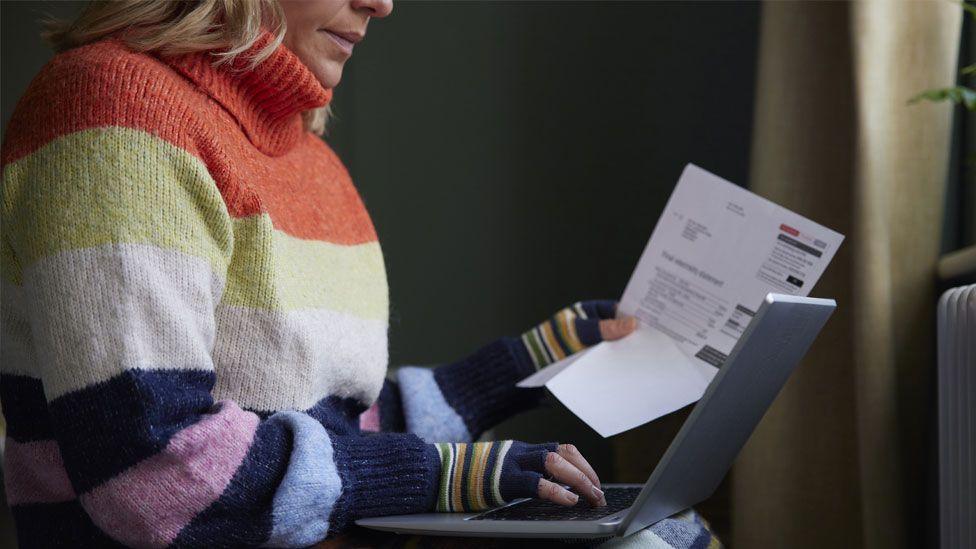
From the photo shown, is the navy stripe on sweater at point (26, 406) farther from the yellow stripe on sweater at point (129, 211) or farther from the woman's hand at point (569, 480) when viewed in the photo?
the woman's hand at point (569, 480)

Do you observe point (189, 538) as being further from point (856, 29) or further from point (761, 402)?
point (856, 29)

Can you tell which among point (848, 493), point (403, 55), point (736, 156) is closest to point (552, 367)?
point (848, 493)

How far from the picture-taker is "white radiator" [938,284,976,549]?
42.8 inches

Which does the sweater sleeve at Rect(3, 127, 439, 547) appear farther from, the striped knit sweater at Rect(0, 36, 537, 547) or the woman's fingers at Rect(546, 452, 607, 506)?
the woman's fingers at Rect(546, 452, 607, 506)

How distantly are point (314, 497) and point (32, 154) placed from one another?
1.24 ft

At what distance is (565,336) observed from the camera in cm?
130

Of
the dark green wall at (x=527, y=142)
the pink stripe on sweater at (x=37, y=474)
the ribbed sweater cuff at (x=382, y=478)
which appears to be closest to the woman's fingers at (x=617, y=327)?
the ribbed sweater cuff at (x=382, y=478)

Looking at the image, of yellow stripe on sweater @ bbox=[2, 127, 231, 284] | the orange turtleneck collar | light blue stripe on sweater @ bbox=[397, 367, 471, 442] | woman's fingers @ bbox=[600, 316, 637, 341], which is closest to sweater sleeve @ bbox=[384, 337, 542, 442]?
light blue stripe on sweater @ bbox=[397, 367, 471, 442]

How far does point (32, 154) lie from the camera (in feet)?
2.72

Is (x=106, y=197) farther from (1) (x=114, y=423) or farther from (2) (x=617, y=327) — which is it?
(2) (x=617, y=327)

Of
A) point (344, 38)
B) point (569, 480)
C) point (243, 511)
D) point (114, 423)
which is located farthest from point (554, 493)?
point (344, 38)

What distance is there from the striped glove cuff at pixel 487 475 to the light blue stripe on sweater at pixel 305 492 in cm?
10

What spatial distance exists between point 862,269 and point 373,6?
0.81 meters

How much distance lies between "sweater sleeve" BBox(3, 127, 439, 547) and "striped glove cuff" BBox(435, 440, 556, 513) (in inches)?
0.7
